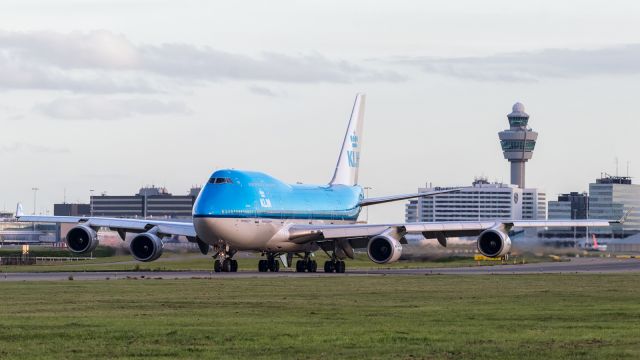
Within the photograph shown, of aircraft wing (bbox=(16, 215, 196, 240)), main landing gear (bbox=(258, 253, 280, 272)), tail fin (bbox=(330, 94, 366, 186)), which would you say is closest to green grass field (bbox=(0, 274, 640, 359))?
main landing gear (bbox=(258, 253, 280, 272))

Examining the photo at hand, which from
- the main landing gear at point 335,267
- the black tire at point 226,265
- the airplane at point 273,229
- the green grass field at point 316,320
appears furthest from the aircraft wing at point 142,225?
the green grass field at point 316,320

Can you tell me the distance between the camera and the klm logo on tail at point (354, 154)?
9381 cm

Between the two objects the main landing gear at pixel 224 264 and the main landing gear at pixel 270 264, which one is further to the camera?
the main landing gear at pixel 270 264

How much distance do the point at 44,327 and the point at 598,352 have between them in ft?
43.3

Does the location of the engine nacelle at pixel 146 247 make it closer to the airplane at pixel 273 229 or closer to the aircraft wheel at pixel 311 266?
the airplane at pixel 273 229

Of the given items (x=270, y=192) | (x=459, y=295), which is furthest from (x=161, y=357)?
(x=270, y=192)

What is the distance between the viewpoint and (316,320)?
3453 centimetres

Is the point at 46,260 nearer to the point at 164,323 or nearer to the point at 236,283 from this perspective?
→ the point at 236,283

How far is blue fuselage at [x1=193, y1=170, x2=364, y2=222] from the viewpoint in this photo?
7200 cm

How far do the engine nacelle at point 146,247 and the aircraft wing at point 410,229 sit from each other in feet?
25.4

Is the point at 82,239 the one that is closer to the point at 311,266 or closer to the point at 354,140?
the point at 311,266

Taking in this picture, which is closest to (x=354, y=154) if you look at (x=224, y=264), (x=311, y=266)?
(x=311, y=266)

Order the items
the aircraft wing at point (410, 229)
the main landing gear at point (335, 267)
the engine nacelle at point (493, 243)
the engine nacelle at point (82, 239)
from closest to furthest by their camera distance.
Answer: the engine nacelle at point (493, 243) < the aircraft wing at point (410, 229) < the main landing gear at point (335, 267) < the engine nacelle at point (82, 239)

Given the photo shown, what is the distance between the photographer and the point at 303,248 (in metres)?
79.1
